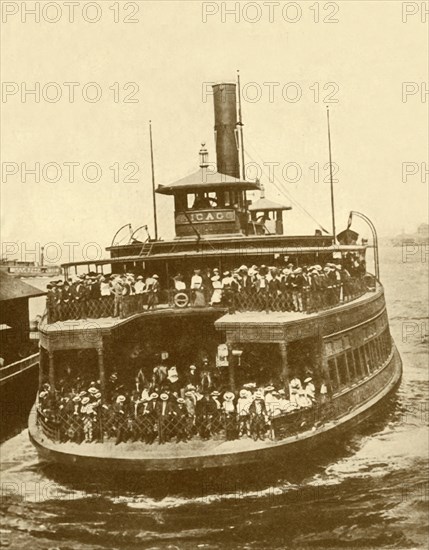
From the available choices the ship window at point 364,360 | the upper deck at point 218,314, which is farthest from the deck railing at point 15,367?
the ship window at point 364,360

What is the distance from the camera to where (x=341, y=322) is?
56.7ft

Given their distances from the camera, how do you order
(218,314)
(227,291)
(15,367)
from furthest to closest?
1. (15,367)
2. (218,314)
3. (227,291)

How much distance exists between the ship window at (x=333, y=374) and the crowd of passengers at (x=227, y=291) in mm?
1403

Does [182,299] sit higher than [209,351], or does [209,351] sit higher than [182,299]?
[182,299]

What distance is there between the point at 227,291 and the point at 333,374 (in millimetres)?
3365

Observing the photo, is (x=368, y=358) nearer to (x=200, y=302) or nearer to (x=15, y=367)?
(x=200, y=302)

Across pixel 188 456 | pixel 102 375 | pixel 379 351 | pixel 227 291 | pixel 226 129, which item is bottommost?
pixel 188 456

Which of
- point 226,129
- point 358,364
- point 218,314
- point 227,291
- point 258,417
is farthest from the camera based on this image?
point 226,129

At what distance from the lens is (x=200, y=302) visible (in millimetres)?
17047

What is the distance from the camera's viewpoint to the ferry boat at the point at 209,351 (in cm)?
1384

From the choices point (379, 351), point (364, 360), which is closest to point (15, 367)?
point (364, 360)

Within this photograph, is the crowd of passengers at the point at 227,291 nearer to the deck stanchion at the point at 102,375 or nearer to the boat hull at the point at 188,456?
the deck stanchion at the point at 102,375

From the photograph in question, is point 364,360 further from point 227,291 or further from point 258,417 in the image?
point 258,417

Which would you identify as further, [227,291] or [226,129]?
[226,129]
